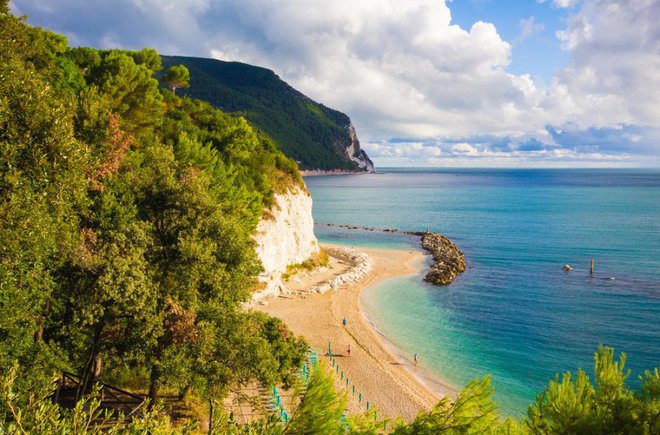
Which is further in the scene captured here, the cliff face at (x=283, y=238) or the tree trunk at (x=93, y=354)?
the cliff face at (x=283, y=238)

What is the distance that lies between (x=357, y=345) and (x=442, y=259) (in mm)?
36206

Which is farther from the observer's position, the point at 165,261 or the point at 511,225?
the point at 511,225

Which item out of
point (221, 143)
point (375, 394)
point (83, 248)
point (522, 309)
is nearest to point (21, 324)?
point (83, 248)

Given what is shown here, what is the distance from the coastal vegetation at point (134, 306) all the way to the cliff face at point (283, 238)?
79.2ft

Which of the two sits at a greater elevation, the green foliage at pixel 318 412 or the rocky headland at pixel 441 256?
the green foliage at pixel 318 412

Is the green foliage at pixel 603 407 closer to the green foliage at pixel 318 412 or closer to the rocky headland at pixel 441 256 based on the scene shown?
the green foliage at pixel 318 412

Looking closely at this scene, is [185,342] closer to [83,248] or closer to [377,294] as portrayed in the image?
[83,248]

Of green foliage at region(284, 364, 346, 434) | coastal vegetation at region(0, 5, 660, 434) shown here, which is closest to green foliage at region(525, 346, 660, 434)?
coastal vegetation at region(0, 5, 660, 434)

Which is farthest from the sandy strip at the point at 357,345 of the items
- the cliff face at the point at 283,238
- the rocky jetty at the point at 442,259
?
the rocky jetty at the point at 442,259

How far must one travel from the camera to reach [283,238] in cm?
5034

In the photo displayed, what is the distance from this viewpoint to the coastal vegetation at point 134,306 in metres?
11.1

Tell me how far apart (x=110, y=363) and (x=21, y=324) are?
4.14 metres

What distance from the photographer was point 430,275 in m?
58.4

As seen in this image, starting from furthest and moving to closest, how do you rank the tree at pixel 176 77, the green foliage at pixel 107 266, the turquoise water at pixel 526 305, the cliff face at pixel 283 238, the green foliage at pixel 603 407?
the tree at pixel 176 77 → the cliff face at pixel 283 238 → the turquoise water at pixel 526 305 → the green foliage at pixel 107 266 → the green foliage at pixel 603 407
